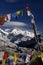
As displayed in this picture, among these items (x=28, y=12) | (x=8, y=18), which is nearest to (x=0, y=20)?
(x=8, y=18)

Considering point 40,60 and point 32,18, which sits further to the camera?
point 40,60

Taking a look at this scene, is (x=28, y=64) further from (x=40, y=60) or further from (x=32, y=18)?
(x=32, y=18)

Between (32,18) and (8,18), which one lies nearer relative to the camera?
(32,18)

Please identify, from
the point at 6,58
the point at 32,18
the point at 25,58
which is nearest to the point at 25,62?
the point at 25,58

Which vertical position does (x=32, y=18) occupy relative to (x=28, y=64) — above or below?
above

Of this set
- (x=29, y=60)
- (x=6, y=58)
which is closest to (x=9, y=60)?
(x=6, y=58)

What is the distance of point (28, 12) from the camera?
1687 inches

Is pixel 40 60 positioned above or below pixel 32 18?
below

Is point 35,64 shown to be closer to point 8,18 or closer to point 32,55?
point 32,55

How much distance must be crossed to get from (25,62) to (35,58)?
2.09 m

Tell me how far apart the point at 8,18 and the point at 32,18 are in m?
6.38

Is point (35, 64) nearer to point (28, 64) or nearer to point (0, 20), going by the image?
point (28, 64)

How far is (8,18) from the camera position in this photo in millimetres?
46656

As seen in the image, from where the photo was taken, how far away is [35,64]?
4734cm
